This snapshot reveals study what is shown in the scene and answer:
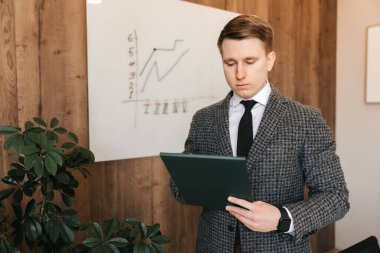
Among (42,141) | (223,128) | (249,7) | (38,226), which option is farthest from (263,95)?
(249,7)

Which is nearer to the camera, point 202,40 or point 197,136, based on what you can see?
point 197,136

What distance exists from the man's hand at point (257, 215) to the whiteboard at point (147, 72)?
3.15ft

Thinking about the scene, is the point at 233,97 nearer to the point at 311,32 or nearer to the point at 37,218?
the point at 37,218

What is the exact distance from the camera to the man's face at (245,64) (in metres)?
1.11

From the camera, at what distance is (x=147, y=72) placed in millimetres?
1927

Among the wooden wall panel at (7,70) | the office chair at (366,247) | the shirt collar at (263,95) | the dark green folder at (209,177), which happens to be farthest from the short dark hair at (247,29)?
the office chair at (366,247)

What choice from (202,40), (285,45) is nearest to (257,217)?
(202,40)

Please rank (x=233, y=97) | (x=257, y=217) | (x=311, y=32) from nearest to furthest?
(x=257, y=217), (x=233, y=97), (x=311, y=32)

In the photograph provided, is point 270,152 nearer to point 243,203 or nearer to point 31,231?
point 243,203

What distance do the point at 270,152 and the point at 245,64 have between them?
11.0 inches

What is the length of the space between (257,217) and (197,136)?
0.43 m

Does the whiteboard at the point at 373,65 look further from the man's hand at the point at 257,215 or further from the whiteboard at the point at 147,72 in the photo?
the man's hand at the point at 257,215

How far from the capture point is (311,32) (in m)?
2.97

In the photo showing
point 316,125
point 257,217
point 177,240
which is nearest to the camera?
point 257,217
